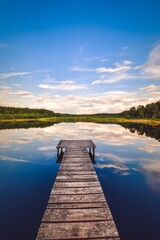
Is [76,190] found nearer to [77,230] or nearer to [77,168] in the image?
[77,230]

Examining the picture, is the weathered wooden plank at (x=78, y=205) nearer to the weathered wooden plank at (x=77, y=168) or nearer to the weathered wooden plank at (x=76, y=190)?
the weathered wooden plank at (x=76, y=190)

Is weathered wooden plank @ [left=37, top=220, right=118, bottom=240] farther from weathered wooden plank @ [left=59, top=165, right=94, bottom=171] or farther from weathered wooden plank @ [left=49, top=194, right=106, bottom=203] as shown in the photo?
weathered wooden plank @ [left=59, top=165, right=94, bottom=171]

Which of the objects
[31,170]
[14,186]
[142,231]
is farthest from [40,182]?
[142,231]

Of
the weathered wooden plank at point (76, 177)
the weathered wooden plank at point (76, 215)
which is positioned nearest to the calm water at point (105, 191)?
the weathered wooden plank at point (76, 177)

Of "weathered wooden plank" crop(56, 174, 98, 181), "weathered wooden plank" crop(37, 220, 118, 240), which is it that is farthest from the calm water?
"weathered wooden plank" crop(37, 220, 118, 240)

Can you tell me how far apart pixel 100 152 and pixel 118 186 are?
7.63 meters

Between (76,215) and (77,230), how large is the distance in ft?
2.00

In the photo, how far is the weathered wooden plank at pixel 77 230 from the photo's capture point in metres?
3.98

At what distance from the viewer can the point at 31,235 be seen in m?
5.35

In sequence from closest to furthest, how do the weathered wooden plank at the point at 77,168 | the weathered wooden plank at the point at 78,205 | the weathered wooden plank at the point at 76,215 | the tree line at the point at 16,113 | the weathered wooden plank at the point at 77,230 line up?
1. the weathered wooden plank at the point at 77,230
2. the weathered wooden plank at the point at 76,215
3. the weathered wooden plank at the point at 78,205
4. the weathered wooden plank at the point at 77,168
5. the tree line at the point at 16,113

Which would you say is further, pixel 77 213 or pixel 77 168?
pixel 77 168

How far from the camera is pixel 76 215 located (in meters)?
4.79

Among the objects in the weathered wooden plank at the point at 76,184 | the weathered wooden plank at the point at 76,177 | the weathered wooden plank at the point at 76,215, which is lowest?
the weathered wooden plank at the point at 76,215

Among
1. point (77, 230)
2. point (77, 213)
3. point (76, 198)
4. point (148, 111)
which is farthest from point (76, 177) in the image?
point (148, 111)
